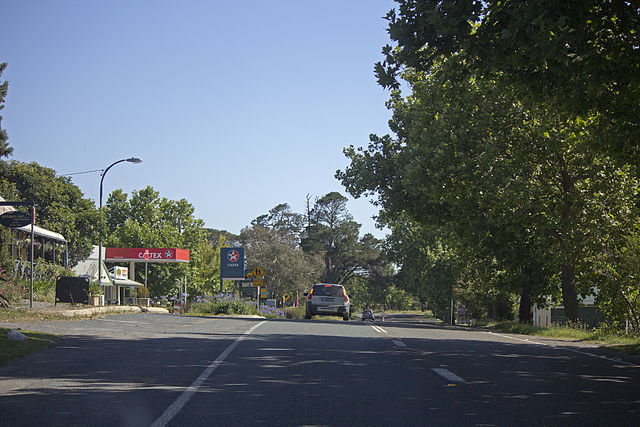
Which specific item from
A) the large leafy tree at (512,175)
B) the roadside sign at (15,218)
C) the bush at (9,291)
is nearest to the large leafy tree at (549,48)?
the large leafy tree at (512,175)

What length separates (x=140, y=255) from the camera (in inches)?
2584

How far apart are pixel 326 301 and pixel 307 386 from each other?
23488 mm

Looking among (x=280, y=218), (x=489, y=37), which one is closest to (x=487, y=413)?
(x=489, y=37)

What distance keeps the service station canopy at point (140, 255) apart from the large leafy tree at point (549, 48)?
2180 inches

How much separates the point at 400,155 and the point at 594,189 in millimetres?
8793

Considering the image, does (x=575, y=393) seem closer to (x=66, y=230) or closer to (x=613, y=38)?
(x=613, y=38)

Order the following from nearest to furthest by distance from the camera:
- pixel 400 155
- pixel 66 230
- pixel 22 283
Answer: pixel 22 283
pixel 400 155
pixel 66 230

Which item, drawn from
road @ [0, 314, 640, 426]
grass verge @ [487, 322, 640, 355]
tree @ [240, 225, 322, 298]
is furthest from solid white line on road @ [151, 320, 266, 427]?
tree @ [240, 225, 322, 298]

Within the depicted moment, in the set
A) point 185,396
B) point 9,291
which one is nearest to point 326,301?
point 9,291

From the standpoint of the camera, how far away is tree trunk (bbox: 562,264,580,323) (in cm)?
2958

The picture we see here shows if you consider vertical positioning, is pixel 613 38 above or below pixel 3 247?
above

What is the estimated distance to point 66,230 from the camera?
66688 mm

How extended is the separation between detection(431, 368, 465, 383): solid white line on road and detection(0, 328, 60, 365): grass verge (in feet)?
20.3

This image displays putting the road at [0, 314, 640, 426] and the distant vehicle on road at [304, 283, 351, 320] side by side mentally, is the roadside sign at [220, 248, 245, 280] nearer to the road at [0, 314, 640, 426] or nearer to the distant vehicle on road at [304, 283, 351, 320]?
the distant vehicle on road at [304, 283, 351, 320]
